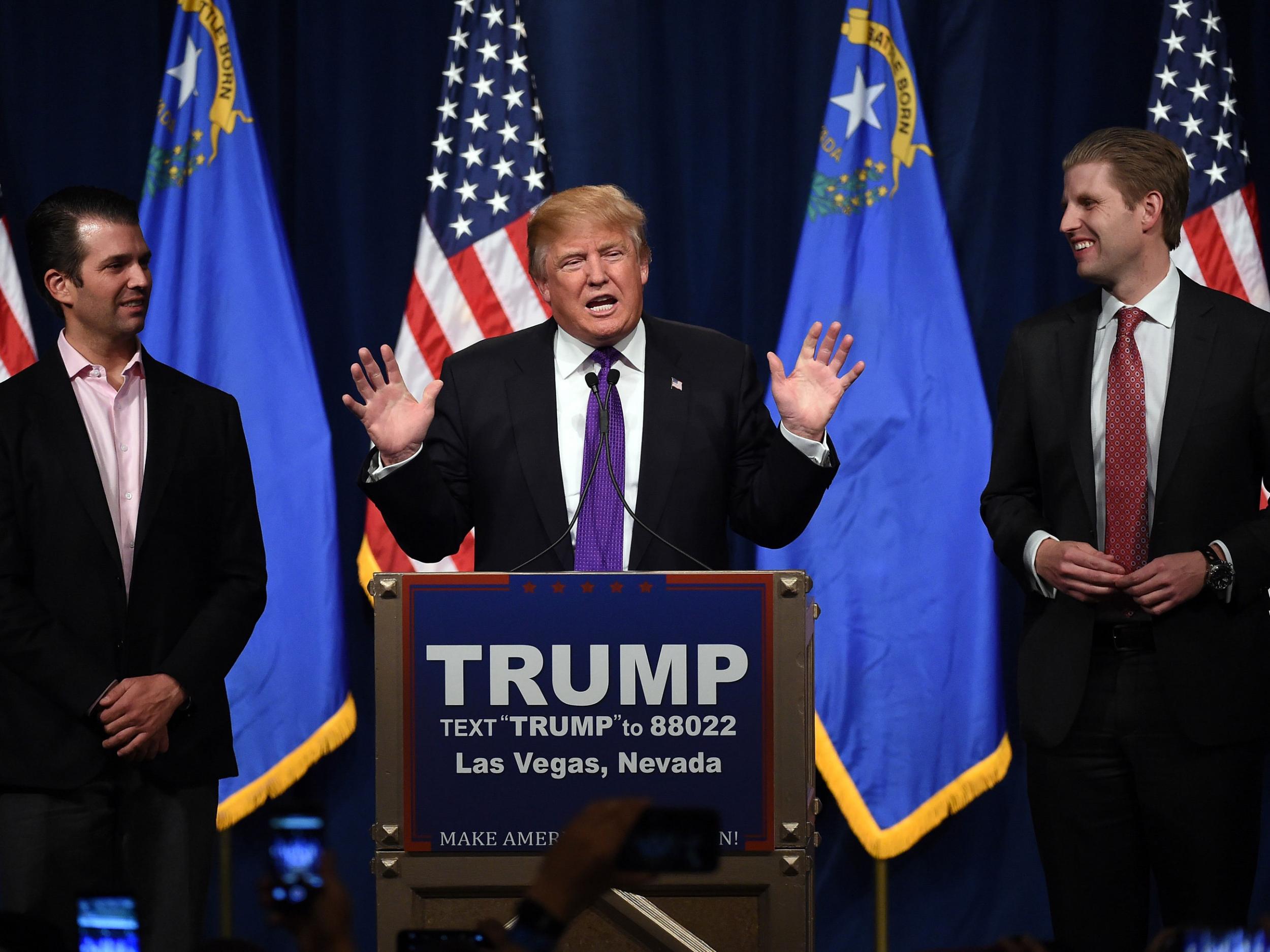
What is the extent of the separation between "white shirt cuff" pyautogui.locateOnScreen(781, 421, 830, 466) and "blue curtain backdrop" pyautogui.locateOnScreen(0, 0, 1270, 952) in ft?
6.15

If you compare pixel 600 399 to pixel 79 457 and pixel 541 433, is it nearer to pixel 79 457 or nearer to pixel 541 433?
pixel 541 433

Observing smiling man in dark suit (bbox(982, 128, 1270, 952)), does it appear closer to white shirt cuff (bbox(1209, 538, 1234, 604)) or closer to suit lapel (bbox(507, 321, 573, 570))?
white shirt cuff (bbox(1209, 538, 1234, 604))

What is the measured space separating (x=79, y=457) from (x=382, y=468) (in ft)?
2.11

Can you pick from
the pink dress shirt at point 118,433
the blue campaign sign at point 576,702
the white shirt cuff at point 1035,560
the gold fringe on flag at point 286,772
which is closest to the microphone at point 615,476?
the blue campaign sign at point 576,702

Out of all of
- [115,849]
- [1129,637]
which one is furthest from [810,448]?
[115,849]

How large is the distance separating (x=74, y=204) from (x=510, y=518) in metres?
1.08

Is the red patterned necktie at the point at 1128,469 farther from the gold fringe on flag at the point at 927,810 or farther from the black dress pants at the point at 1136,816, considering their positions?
the gold fringe on flag at the point at 927,810

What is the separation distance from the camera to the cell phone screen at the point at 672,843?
1045 millimetres

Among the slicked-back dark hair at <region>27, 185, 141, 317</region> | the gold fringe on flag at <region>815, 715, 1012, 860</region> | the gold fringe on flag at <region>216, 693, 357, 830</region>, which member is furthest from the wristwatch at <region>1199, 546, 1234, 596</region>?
the gold fringe on flag at <region>216, 693, 357, 830</region>

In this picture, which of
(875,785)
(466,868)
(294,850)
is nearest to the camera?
(294,850)

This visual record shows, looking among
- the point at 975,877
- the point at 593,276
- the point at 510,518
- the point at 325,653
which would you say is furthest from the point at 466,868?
the point at 975,877

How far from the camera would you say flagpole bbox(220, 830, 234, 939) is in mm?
4188

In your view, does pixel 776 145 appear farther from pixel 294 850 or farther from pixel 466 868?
pixel 294 850

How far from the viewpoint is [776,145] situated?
14.0ft
